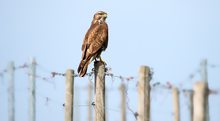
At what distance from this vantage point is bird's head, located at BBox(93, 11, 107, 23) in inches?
696

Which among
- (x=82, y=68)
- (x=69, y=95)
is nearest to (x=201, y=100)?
(x=82, y=68)

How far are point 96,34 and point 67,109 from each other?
1.41 metres

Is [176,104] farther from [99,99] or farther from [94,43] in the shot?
[99,99]

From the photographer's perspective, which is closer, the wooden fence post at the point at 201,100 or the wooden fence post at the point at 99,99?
the wooden fence post at the point at 201,100

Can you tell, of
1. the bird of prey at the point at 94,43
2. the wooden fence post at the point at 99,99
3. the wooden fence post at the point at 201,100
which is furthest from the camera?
the bird of prey at the point at 94,43

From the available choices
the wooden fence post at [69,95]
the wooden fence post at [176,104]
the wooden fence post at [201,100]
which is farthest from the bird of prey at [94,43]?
the wooden fence post at [176,104]

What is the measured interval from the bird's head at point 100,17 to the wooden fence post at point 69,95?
5.05 ft

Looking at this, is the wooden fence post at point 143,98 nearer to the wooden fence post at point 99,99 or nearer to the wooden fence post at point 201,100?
the wooden fence post at point 99,99

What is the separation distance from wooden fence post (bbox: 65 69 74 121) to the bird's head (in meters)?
1.54

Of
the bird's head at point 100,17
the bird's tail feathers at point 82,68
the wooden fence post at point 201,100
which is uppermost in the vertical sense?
the bird's head at point 100,17

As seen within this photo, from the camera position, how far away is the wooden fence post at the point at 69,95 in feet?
53.8

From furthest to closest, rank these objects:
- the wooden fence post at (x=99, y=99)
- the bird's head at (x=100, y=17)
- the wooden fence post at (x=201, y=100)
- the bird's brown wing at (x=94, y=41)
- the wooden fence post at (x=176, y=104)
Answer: the wooden fence post at (x=176, y=104) → the bird's head at (x=100, y=17) → the bird's brown wing at (x=94, y=41) → the wooden fence post at (x=99, y=99) → the wooden fence post at (x=201, y=100)

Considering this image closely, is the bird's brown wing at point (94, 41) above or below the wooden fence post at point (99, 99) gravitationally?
above

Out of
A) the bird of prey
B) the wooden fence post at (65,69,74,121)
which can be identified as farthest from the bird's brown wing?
the wooden fence post at (65,69,74,121)
